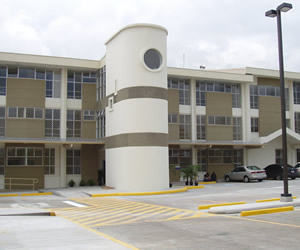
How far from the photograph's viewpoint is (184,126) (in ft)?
121

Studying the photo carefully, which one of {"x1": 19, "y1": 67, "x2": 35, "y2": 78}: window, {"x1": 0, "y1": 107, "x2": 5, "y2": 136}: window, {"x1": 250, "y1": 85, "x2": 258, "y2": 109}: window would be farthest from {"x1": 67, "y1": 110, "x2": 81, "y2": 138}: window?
{"x1": 250, "y1": 85, "x2": 258, "y2": 109}: window

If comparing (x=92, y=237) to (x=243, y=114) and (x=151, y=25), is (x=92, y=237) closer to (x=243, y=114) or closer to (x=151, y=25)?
(x=151, y=25)

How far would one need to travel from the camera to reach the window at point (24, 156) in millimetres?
30781

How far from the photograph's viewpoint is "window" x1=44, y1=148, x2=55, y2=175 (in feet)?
105

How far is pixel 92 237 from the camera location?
32.0 ft

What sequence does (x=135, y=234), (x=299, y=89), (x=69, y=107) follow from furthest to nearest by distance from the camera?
(x=299, y=89) < (x=69, y=107) < (x=135, y=234)

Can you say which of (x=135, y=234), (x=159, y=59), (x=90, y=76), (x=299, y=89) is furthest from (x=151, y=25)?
(x=299, y=89)

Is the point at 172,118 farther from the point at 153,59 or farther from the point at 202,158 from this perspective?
the point at 153,59

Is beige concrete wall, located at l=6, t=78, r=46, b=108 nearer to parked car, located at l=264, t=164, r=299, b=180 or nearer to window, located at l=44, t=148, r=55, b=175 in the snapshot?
window, located at l=44, t=148, r=55, b=175

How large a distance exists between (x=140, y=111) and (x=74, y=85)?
914 centimetres

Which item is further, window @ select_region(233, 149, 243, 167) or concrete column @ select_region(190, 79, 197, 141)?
window @ select_region(233, 149, 243, 167)

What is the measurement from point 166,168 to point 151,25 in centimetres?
993

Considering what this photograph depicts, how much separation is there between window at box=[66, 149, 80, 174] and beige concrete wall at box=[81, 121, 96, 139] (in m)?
1.48

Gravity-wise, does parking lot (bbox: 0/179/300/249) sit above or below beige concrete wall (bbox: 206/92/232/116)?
below
